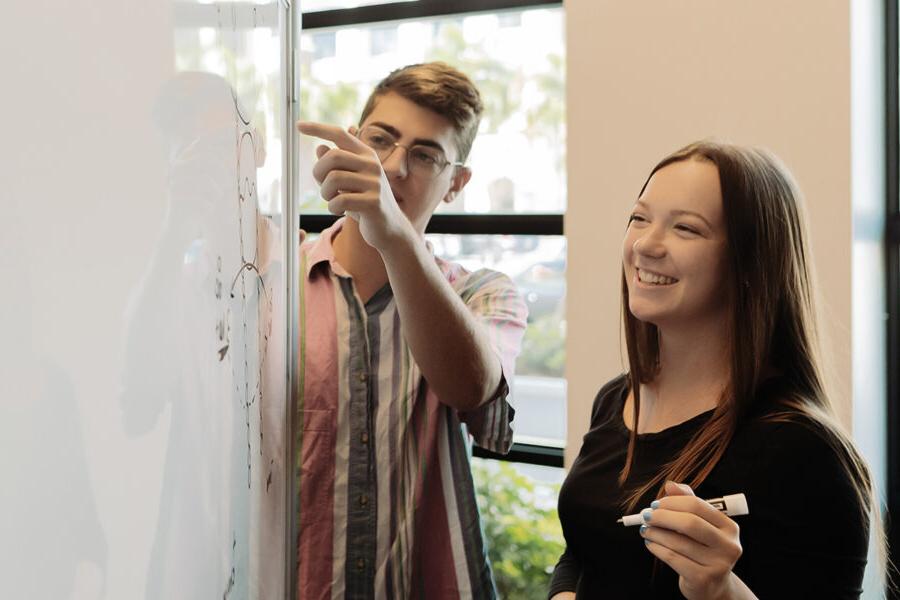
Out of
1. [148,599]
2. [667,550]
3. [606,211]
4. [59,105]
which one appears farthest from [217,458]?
[606,211]

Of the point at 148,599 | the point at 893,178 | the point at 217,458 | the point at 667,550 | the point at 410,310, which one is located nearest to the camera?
the point at 148,599

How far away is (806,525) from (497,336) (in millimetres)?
531

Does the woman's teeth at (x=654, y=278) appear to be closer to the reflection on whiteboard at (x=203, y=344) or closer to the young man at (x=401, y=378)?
the young man at (x=401, y=378)

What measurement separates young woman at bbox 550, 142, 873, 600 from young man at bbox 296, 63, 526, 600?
0.58 ft

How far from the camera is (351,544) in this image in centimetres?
114

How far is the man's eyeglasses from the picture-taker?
1328 millimetres

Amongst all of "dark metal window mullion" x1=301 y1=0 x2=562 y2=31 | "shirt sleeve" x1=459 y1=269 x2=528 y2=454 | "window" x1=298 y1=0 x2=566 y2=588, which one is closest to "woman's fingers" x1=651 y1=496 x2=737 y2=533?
"shirt sleeve" x1=459 y1=269 x2=528 y2=454

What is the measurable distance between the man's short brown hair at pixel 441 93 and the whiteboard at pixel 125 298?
0.61 m

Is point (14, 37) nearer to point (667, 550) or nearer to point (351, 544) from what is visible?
point (667, 550)

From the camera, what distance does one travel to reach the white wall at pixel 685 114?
1693 millimetres

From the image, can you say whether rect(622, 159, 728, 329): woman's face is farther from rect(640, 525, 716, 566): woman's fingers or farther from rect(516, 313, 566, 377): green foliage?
rect(516, 313, 566, 377): green foliage

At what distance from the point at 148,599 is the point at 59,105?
0.26 metres

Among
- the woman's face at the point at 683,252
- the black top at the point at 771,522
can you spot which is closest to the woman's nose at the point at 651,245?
the woman's face at the point at 683,252

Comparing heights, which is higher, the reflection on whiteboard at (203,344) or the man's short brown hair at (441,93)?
the man's short brown hair at (441,93)
